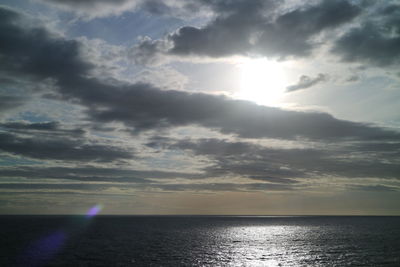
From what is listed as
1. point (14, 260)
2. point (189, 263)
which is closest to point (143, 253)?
point (189, 263)

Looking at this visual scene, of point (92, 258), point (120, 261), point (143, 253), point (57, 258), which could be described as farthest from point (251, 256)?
point (57, 258)

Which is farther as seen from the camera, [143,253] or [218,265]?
[143,253]

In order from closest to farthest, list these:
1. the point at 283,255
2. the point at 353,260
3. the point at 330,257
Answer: the point at 353,260 → the point at 330,257 → the point at 283,255

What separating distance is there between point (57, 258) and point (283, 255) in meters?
50.0

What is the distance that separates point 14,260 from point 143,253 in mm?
26160

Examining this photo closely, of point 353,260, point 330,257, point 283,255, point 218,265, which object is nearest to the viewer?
point 218,265

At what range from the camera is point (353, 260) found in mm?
65500

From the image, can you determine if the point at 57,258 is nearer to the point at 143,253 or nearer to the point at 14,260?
the point at 14,260

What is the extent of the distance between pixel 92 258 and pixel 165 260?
15181 mm

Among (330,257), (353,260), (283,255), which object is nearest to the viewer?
(353,260)

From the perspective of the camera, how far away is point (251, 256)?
7444 cm

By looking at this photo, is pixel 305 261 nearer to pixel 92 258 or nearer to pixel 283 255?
pixel 283 255

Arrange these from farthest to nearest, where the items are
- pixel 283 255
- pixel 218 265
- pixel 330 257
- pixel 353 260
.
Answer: pixel 283 255
pixel 330 257
pixel 353 260
pixel 218 265

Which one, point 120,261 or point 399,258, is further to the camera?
point 399,258
